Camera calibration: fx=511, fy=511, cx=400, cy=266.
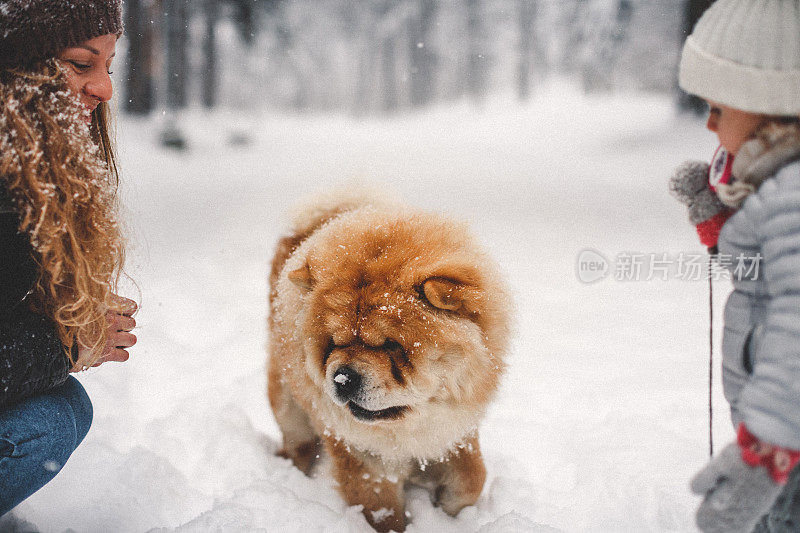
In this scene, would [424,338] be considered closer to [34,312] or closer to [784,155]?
[784,155]

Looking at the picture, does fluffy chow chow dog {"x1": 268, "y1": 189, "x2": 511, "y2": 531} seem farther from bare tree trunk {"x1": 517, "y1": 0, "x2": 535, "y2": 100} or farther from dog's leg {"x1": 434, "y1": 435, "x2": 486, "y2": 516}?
bare tree trunk {"x1": 517, "y1": 0, "x2": 535, "y2": 100}

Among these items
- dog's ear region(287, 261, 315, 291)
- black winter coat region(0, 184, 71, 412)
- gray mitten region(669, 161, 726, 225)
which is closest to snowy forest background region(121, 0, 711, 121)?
black winter coat region(0, 184, 71, 412)

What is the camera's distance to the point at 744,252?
1.20 meters

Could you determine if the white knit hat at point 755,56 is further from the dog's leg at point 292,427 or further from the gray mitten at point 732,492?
the dog's leg at point 292,427

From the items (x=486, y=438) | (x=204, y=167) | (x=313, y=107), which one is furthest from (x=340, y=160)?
(x=313, y=107)

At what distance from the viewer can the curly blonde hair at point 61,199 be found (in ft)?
4.42

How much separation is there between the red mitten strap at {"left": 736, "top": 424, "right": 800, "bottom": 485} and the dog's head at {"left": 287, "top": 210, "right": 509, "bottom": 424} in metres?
0.80

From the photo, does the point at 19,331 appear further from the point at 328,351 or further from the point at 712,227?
the point at 712,227

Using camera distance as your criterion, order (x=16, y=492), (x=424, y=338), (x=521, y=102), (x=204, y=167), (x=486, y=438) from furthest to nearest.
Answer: (x=521, y=102)
(x=204, y=167)
(x=486, y=438)
(x=424, y=338)
(x=16, y=492)

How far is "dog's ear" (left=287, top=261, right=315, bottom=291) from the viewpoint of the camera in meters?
1.73


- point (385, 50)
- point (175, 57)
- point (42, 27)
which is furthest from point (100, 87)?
point (385, 50)

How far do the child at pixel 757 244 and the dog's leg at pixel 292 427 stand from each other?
1.81 m

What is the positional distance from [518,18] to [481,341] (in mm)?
20774

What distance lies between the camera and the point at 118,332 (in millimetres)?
1716
